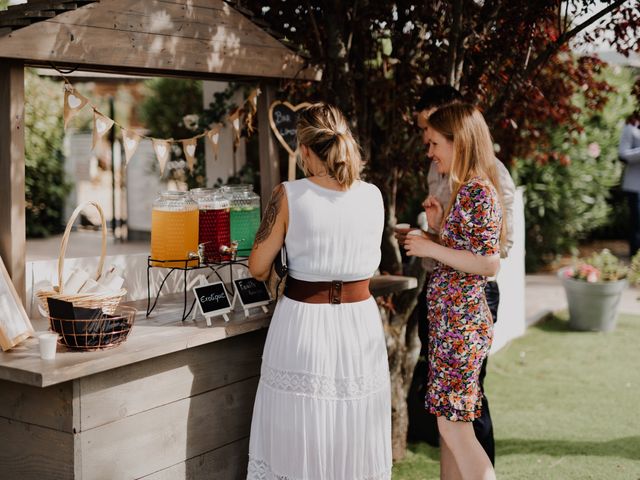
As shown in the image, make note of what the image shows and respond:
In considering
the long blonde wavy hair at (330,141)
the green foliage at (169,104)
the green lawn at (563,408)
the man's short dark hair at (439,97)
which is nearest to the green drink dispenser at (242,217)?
the long blonde wavy hair at (330,141)

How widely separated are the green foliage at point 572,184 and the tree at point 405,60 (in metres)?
5.63

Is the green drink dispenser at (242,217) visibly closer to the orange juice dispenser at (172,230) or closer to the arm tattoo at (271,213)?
the orange juice dispenser at (172,230)

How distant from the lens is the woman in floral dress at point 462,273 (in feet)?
10.7

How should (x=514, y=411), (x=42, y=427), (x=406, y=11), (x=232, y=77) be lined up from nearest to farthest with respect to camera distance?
(x=42, y=427) < (x=232, y=77) < (x=406, y=11) < (x=514, y=411)

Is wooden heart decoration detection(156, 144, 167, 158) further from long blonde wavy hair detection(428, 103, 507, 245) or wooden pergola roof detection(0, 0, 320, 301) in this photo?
long blonde wavy hair detection(428, 103, 507, 245)

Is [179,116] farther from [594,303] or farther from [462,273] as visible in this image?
[462,273]

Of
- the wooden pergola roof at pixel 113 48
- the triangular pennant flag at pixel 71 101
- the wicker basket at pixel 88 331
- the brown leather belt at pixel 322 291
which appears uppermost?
the wooden pergola roof at pixel 113 48

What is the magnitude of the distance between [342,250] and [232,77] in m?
1.29

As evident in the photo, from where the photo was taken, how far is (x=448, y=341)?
336cm

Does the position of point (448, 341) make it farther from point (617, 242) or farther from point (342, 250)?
point (617, 242)

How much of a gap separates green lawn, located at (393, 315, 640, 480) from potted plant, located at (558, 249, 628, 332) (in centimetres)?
13

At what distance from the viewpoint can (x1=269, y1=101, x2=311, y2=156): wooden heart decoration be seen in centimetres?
403

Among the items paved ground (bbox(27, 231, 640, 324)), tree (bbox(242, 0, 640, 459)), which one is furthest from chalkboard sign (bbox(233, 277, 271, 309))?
paved ground (bbox(27, 231, 640, 324))

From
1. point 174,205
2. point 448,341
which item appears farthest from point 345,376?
point 174,205
